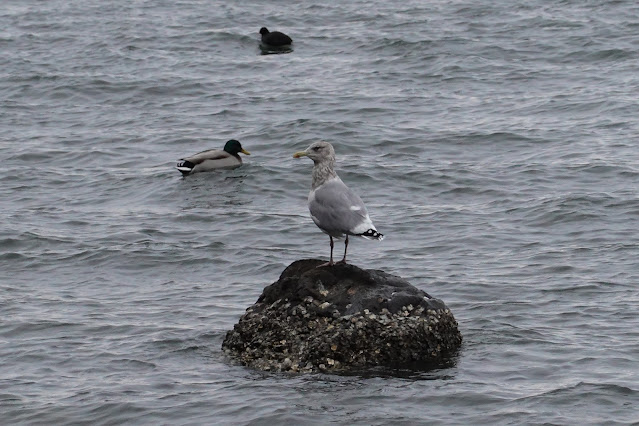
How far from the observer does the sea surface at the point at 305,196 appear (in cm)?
1172

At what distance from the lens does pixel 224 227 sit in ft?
61.3

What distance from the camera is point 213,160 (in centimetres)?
2233

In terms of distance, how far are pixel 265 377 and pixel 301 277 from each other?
1.07 m

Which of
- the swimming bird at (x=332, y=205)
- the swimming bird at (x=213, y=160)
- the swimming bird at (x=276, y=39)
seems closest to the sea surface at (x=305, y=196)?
the swimming bird at (x=213, y=160)

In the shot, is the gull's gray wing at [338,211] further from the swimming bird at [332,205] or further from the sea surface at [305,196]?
the sea surface at [305,196]

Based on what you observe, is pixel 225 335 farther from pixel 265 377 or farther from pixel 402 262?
pixel 402 262

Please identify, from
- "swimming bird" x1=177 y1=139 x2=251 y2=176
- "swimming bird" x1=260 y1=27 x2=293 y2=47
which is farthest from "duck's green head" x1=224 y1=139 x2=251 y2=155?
"swimming bird" x1=260 y1=27 x2=293 y2=47

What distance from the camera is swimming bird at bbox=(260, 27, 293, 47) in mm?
31328

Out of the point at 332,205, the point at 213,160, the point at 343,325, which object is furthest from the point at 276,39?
the point at 343,325

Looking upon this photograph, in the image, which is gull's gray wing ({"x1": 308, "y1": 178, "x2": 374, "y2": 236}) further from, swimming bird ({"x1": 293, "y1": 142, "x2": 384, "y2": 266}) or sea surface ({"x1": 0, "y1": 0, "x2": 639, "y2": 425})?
sea surface ({"x1": 0, "y1": 0, "x2": 639, "y2": 425})

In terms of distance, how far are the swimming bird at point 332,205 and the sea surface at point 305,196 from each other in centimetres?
144

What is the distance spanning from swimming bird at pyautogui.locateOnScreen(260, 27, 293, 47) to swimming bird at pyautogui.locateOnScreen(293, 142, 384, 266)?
19000mm

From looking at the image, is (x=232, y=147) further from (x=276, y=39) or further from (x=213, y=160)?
(x=276, y=39)

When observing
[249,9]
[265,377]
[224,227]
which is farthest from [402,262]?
[249,9]
